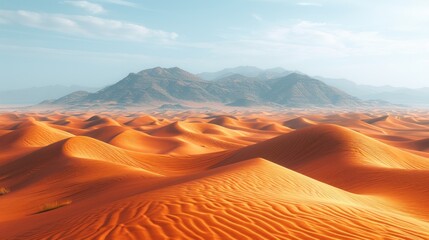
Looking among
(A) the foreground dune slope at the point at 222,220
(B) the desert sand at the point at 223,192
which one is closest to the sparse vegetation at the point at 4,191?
(B) the desert sand at the point at 223,192

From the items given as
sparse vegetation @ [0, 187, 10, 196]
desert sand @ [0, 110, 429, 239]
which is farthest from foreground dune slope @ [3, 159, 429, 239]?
sparse vegetation @ [0, 187, 10, 196]

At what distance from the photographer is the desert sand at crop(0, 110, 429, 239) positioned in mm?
5848

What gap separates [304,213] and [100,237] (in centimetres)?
327

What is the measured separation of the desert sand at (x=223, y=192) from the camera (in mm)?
5848

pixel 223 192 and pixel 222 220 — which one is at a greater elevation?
pixel 222 220

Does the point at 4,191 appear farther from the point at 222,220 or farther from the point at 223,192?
the point at 222,220

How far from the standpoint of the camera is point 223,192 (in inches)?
310

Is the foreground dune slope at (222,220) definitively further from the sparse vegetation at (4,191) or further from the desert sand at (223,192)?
the sparse vegetation at (4,191)

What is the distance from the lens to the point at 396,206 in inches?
420

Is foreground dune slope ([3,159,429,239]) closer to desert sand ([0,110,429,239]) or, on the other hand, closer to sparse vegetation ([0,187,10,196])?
desert sand ([0,110,429,239])

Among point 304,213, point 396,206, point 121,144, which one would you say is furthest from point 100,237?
point 121,144

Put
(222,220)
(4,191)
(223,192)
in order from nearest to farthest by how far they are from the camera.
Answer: (222,220)
(223,192)
(4,191)

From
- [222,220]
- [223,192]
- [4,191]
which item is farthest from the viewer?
[4,191]

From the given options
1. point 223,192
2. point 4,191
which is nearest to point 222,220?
point 223,192
